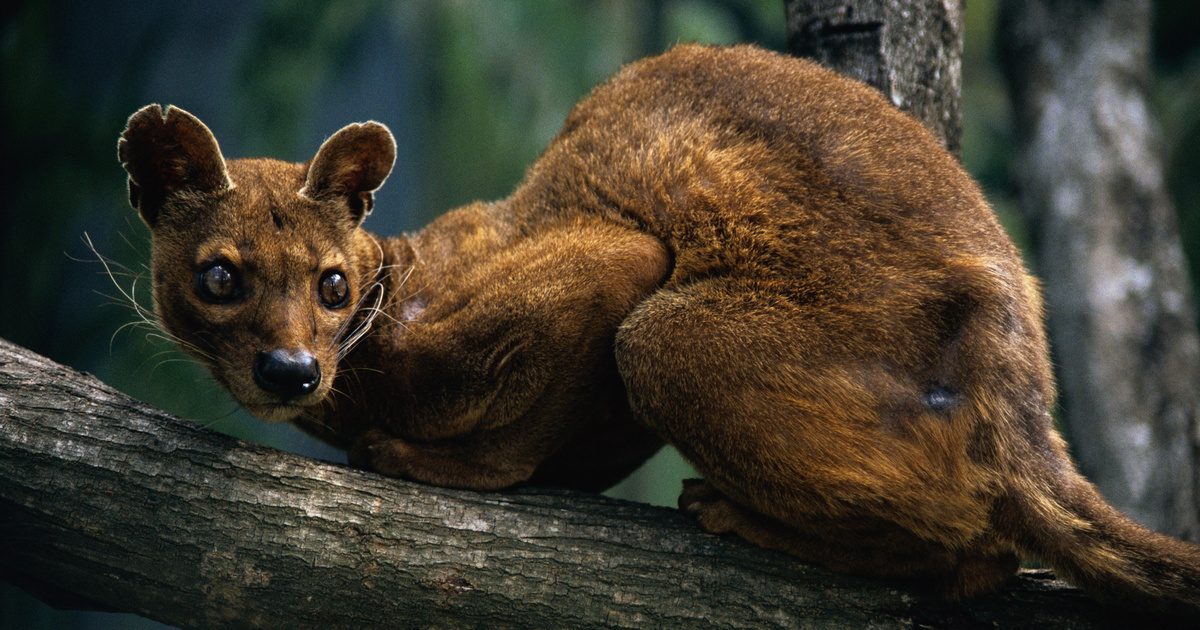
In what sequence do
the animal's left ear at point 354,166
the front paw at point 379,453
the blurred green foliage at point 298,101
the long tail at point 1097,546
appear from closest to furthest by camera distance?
the long tail at point 1097,546
the front paw at point 379,453
the animal's left ear at point 354,166
the blurred green foliage at point 298,101

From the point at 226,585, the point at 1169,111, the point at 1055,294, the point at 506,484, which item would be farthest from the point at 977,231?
the point at 1169,111

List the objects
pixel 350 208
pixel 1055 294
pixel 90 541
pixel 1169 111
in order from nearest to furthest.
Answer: pixel 90 541 < pixel 350 208 < pixel 1055 294 < pixel 1169 111

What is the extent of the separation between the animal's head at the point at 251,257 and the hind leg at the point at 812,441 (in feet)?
3.52

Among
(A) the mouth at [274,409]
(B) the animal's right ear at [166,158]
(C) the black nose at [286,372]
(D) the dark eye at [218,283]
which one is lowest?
(A) the mouth at [274,409]

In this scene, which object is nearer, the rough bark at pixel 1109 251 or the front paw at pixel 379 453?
the front paw at pixel 379 453

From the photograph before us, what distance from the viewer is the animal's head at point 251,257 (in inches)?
121

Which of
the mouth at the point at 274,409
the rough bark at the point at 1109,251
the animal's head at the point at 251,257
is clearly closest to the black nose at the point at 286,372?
the animal's head at the point at 251,257

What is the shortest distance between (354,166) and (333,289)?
1.60 ft

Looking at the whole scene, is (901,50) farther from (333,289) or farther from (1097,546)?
(333,289)

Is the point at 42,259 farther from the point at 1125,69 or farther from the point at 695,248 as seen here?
the point at 1125,69

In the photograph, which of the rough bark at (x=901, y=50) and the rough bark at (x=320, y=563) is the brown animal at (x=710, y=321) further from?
→ the rough bark at (x=901, y=50)

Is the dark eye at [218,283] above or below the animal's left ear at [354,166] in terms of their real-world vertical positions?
below

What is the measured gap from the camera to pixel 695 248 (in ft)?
11.1

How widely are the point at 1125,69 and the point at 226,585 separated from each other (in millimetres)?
6150
